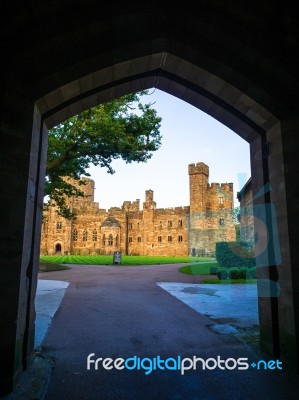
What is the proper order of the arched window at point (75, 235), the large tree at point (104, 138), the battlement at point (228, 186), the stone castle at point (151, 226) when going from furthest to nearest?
1. the arched window at point (75, 235)
2. the battlement at point (228, 186)
3. the stone castle at point (151, 226)
4. the large tree at point (104, 138)

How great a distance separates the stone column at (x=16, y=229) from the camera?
9.15 feet

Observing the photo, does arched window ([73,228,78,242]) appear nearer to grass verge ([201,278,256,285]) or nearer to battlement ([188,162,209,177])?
battlement ([188,162,209,177])

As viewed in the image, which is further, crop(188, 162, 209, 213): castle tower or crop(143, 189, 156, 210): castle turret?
crop(143, 189, 156, 210): castle turret

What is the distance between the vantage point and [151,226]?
55.0 meters

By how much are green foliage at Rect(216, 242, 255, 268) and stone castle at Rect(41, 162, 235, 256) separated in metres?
32.0

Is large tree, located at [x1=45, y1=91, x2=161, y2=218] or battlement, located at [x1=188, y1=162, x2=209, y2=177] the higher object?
battlement, located at [x1=188, y1=162, x2=209, y2=177]

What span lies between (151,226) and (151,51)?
51.9m

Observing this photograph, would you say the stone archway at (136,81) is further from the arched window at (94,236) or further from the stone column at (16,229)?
the arched window at (94,236)

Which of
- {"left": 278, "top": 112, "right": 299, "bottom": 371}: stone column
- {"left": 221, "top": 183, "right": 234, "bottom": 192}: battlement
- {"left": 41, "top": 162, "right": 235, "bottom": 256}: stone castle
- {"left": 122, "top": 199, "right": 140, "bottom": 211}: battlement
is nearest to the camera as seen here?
{"left": 278, "top": 112, "right": 299, "bottom": 371}: stone column

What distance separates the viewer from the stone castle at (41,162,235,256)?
165ft

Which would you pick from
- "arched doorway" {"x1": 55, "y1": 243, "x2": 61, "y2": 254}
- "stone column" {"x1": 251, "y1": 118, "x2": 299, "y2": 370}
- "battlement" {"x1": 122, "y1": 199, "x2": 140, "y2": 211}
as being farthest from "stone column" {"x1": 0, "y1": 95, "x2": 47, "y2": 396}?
"battlement" {"x1": 122, "y1": 199, "x2": 140, "y2": 211}

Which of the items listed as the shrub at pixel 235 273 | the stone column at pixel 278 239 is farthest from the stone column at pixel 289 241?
the shrub at pixel 235 273

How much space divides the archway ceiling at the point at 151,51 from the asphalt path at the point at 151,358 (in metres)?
3.09

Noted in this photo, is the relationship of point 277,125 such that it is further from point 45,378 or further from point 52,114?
point 45,378
